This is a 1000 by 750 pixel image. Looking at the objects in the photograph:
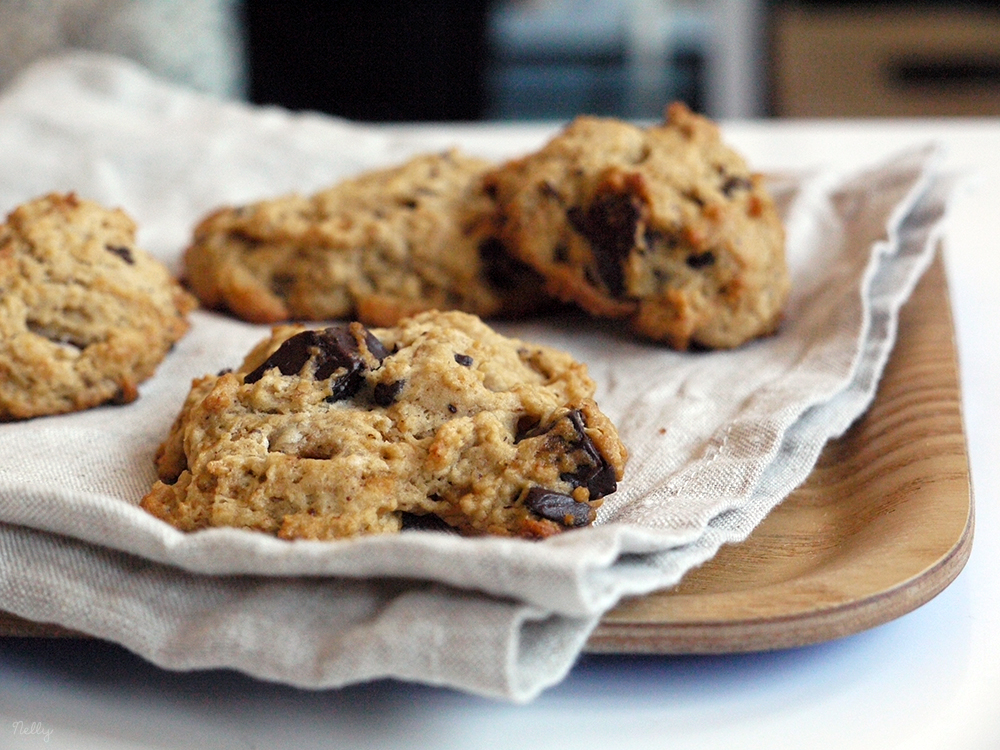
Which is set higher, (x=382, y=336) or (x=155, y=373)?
(x=382, y=336)

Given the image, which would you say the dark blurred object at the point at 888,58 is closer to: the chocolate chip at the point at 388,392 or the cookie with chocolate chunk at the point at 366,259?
the cookie with chocolate chunk at the point at 366,259

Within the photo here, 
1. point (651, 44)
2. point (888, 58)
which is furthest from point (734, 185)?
point (651, 44)

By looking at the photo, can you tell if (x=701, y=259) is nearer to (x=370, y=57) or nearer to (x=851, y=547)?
(x=851, y=547)

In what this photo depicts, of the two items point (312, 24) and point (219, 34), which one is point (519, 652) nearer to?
point (219, 34)

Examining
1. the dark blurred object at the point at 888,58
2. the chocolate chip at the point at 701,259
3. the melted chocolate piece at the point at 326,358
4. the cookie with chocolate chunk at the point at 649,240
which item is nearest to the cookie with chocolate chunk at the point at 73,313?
the melted chocolate piece at the point at 326,358

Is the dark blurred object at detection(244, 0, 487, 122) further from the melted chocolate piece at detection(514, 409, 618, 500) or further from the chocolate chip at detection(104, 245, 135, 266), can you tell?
the melted chocolate piece at detection(514, 409, 618, 500)

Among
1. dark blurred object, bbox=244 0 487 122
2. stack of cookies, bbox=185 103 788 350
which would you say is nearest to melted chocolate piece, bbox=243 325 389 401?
stack of cookies, bbox=185 103 788 350

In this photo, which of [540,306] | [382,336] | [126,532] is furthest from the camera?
[540,306]

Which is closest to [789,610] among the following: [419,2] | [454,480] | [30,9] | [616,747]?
[616,747]
